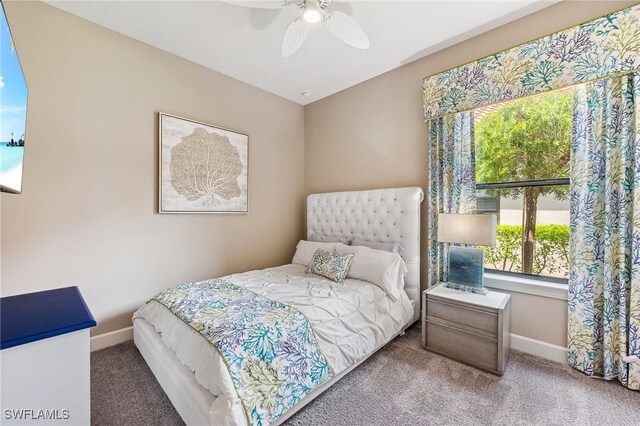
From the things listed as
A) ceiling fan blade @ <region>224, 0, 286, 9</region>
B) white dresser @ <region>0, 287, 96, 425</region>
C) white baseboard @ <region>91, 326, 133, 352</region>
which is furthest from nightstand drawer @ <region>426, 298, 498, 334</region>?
white baseboard @ <region>91, 326, 133, 352</region>

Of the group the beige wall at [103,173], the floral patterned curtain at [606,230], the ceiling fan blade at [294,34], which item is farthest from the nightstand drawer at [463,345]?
the ceiling fan blade at [294,34]

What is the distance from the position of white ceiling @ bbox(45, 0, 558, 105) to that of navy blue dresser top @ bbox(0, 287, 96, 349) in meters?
2.21

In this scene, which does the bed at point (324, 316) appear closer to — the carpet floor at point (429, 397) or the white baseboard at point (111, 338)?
the carpet floor at point (429, 397)

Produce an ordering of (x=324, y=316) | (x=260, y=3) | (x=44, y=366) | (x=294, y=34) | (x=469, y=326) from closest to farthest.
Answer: (x=44, y=366) < (x=260, y=3) < (x=324, y=316) < (x=294, y=34) < (x=469, y=326)

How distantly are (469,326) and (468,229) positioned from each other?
780mm

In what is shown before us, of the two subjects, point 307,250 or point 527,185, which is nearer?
point 527,185

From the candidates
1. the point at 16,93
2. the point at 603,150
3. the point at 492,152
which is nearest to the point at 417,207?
the point at 492,152

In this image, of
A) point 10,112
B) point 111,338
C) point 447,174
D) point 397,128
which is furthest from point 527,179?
point 111,338

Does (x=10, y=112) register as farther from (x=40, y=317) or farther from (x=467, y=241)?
(x=467, y=241)

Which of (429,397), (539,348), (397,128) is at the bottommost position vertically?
(429,397)

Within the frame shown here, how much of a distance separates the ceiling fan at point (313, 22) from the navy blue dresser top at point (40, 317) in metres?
1.88

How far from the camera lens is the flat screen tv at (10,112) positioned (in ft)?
3.86

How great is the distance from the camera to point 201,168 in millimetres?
2938

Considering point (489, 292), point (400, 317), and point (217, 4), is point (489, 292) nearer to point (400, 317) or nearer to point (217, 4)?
point (400, 317)
